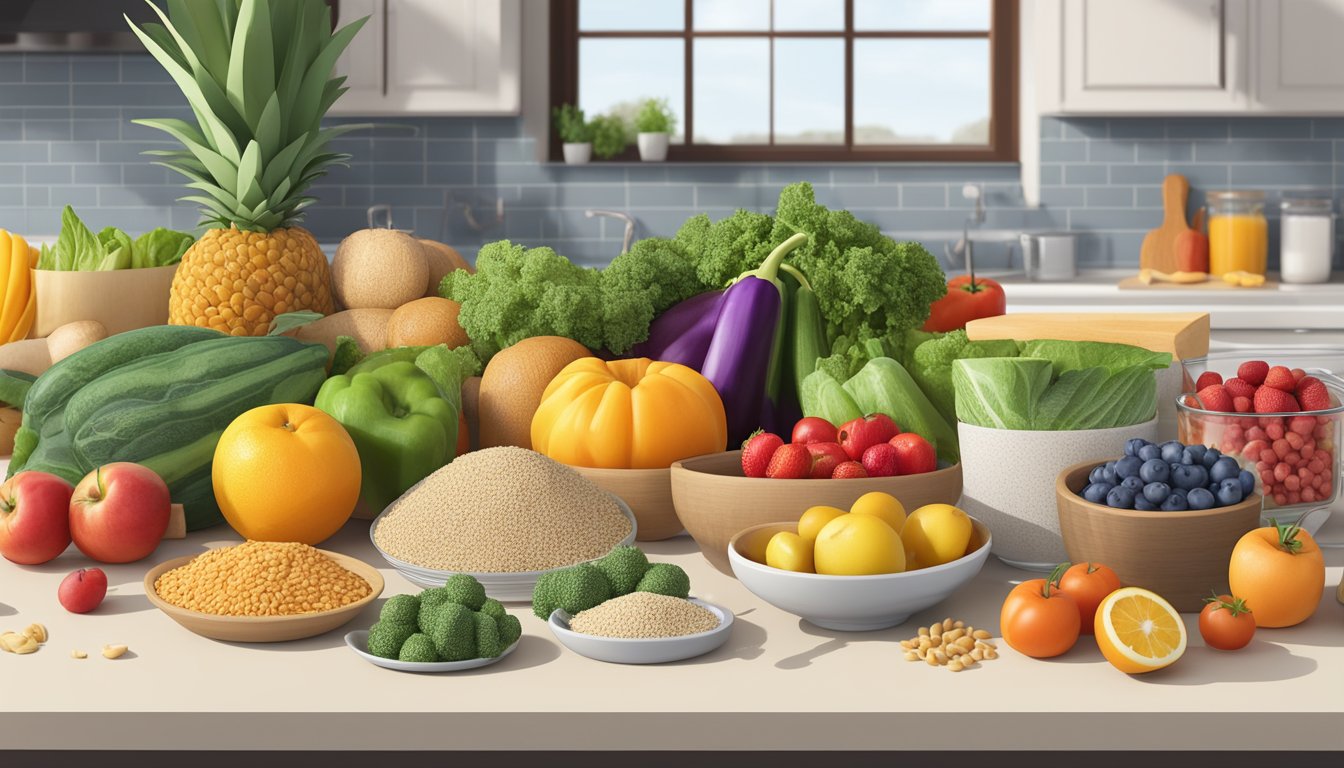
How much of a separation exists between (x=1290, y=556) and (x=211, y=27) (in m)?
1.53

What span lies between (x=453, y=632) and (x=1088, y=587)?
0.52 meters

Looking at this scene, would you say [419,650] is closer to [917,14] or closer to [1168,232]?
[1168,232]

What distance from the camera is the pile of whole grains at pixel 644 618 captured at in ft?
3.46

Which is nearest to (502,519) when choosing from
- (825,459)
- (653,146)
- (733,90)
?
(825,459)

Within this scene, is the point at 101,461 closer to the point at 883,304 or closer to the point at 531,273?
the point at 531,273

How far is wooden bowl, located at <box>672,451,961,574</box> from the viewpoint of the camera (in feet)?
4.08

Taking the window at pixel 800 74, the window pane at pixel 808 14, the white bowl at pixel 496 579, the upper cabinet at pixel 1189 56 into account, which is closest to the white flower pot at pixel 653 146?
the window at pixel 800 74

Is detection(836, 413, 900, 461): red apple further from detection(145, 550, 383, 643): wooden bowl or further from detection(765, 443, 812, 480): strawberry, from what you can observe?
detection(145, 550, 383, 643): wooden bowl

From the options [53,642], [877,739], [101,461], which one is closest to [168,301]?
[101,461]

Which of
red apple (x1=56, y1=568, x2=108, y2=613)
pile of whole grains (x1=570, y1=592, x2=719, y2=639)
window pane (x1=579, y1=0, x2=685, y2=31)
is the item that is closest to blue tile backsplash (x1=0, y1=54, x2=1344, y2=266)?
window pane (x1=579, y1=0, x2=685, y2=31)

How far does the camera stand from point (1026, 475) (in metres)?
1.29

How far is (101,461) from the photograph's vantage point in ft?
4.78

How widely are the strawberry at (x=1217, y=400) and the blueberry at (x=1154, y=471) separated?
0.57 feet

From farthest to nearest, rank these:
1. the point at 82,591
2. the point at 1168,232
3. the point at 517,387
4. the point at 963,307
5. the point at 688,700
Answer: the point at 1168,232, the point at 963,307, the point at 517,387, the point at 82,591, the point at 688,700
